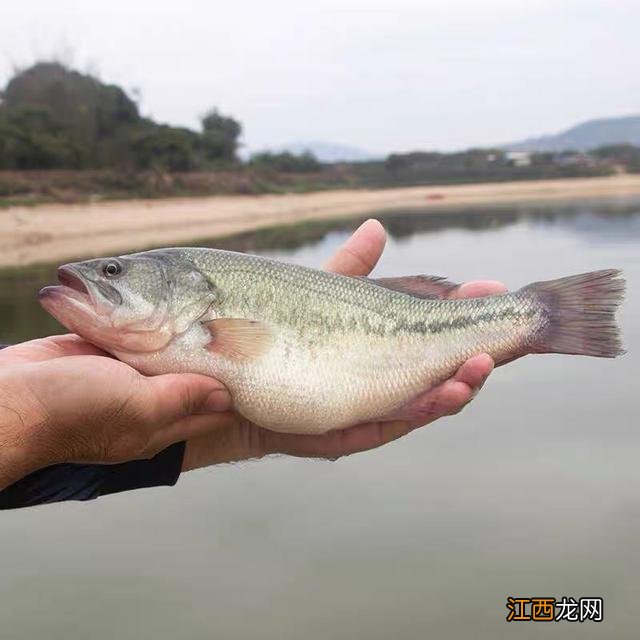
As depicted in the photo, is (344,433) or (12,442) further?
(344,433)

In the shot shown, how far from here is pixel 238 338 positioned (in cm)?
359

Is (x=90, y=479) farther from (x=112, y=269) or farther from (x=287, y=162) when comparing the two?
(x=287, y=162)

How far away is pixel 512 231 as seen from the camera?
27.5 m

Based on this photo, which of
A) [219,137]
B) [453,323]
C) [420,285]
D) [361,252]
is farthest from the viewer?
[219,137]

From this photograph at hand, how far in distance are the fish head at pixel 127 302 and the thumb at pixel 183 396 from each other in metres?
0.28

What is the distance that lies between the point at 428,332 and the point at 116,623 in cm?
295

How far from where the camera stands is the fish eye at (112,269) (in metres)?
3.72

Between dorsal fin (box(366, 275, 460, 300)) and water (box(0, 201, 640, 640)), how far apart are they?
2318 mm

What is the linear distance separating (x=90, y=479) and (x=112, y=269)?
3.28 ft

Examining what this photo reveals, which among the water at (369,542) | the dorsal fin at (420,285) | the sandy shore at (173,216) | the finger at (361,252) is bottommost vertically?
the water at (369,542)

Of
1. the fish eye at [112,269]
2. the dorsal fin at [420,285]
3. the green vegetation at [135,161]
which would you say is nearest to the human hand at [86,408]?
the fish eye at [112,269]

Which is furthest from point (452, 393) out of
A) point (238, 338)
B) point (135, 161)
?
point (135, 161)

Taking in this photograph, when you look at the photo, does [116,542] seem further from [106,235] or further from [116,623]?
[106,235]

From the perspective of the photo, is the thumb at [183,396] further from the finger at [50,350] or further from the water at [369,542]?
the water at [369,542]
